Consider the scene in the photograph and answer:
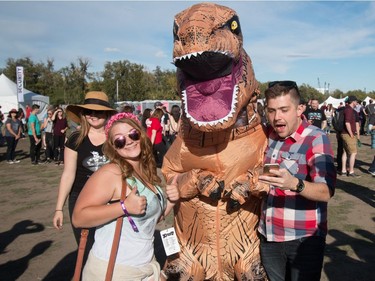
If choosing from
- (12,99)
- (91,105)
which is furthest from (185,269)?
(12,99)

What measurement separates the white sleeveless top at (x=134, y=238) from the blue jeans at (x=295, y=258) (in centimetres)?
79

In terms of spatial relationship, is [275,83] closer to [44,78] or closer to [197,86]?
[197,86]

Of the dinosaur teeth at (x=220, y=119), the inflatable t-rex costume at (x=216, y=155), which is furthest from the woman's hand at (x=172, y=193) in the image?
the dinosaur teeth at (x=220, y=119)

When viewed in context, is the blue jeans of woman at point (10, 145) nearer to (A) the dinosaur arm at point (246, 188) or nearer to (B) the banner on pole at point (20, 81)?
(B) the banner on pole at point (20, 81)

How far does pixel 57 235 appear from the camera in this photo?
4.99 metres

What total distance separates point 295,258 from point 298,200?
37cm

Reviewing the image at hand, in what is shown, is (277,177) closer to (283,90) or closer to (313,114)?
(283,90)

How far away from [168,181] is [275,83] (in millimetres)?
979

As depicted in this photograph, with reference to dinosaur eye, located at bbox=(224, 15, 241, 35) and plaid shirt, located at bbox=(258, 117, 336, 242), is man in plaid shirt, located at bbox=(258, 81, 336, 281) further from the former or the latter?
dinosaur eye, located at bbox=(224, 15, 241, 35)

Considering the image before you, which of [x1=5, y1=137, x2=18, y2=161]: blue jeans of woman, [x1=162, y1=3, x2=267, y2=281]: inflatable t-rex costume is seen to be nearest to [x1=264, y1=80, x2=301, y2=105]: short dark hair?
[x1=162, y1=3, x2=267, y2=281]: inflatable t-rex costume

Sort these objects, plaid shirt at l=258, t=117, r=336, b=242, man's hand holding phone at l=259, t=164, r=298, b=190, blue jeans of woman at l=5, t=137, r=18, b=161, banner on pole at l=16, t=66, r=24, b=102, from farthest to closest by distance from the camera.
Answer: banner on pole at l=16, t=66, r=24, b=102 < blue jeans of woman at l=5, t=137, r=18, b=161 < plaid shirt at l=258, t=117, r=336, b=242 < man's hand holding phone at l=259, t=164, r=298, b=190

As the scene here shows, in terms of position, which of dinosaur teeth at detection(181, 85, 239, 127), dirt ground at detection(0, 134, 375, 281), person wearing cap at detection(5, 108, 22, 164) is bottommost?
dirt ground at detection(0, 134, 375, 281)

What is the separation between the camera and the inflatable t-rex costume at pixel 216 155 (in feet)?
6.45

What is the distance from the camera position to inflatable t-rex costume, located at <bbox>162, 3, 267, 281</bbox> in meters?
1.96
